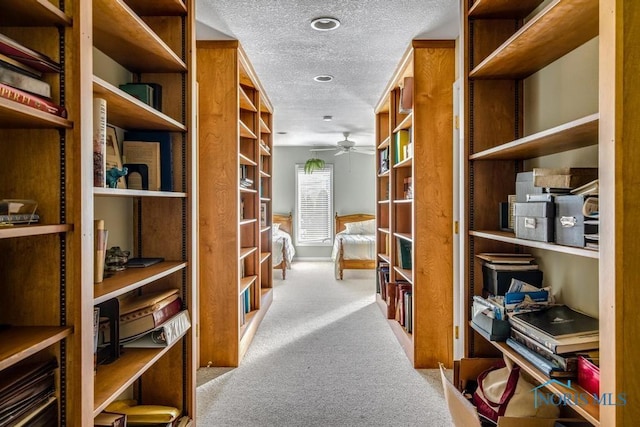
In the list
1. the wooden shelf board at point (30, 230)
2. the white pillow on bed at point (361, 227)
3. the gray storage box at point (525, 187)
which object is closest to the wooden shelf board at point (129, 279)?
the wooden shelf board at point (30, 230)

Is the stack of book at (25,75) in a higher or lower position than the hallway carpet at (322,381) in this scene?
higher

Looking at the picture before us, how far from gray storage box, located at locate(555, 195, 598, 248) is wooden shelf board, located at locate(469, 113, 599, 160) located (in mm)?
210

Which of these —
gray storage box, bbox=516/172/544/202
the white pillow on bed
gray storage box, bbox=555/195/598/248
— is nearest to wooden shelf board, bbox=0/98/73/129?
gray storage box, bbox=555/195/598/248

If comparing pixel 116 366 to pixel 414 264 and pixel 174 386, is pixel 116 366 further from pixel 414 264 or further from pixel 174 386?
pixel 414 264

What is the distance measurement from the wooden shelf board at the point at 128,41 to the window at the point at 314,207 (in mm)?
6629

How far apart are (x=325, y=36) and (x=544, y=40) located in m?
1.71

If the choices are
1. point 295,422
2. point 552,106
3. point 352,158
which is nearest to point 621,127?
point 552,106

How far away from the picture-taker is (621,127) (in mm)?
979

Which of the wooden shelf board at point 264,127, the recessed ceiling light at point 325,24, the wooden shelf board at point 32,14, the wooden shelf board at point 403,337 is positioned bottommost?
the wooden shelf board at point 403,337

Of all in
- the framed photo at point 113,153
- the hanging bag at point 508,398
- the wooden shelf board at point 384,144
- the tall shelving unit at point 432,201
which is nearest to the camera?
the hanging bag at point 508,398

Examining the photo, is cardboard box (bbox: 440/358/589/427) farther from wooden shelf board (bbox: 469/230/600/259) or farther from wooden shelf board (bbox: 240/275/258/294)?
wooden shelf board (bbox: 240/275/258/294)

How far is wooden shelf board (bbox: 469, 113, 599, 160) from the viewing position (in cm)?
120

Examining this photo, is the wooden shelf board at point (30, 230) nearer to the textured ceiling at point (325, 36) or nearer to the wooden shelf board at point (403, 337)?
the textured ceiling at point (325, 36)

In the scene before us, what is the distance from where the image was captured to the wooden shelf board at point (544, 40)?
1.30 m
